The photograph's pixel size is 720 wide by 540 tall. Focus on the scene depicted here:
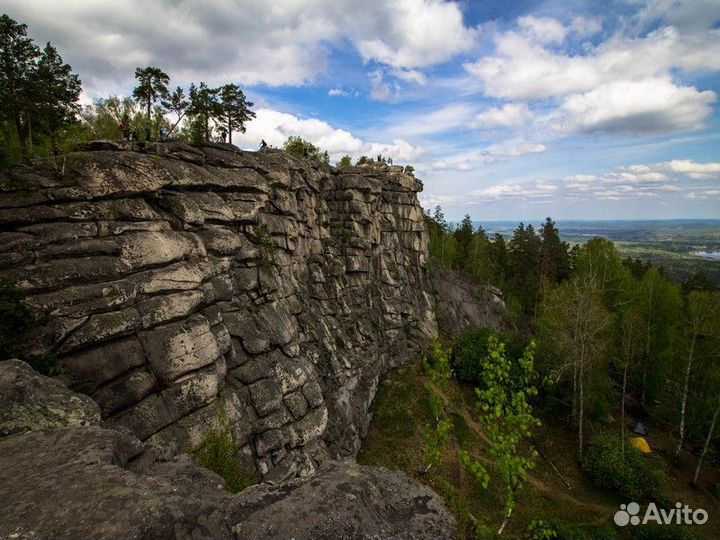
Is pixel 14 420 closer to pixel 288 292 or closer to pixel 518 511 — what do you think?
pixel 288 292

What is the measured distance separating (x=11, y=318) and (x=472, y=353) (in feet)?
147

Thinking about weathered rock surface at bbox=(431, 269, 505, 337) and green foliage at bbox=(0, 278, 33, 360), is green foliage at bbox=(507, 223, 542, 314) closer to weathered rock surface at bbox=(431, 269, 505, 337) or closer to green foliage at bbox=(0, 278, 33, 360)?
weathered rock surface at bbox=(431, 269, 505, 337)

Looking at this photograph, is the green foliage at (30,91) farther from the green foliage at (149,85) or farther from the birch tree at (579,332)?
the birch tree at (579,332)

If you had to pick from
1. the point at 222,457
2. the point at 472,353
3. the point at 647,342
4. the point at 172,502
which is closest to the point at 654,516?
the point at 647,342

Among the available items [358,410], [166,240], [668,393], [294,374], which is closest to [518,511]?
[358,410]

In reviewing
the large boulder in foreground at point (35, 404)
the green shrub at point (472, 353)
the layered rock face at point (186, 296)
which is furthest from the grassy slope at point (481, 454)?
the large boulder in foreground at point (35, 404)

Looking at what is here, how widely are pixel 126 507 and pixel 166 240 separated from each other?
16.3 metres

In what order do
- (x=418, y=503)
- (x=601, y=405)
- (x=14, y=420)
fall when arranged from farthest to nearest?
(x=601, y=405)
(x=14, y=420)
(x=418, y=503)

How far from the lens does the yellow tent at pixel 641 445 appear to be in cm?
3716

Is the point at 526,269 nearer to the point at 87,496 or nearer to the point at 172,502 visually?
the point at 172,502

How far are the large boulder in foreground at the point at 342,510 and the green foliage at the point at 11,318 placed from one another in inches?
492

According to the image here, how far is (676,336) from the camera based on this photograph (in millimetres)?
40500

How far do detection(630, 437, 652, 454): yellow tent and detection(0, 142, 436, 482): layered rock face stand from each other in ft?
90.8

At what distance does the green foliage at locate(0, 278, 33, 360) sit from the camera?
1341 cm
